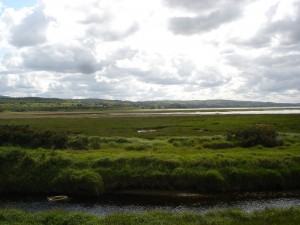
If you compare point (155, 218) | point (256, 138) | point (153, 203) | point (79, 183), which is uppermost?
point (256, 138)

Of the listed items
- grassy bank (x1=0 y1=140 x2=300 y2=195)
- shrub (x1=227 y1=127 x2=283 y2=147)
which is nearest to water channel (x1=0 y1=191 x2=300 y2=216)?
grassy bank (x1=0 y1=140 x2=300 y2=195)

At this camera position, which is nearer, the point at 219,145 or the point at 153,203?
the point at 153,203

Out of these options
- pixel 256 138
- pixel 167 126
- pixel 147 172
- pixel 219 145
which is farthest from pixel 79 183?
pixel 167 126

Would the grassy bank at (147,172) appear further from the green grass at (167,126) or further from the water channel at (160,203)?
the green grass at (167,126)

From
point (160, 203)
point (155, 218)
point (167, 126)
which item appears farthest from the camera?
point (167, 126)

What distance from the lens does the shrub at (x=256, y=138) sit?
52.9m

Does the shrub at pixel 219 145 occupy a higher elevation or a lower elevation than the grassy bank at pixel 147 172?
higher

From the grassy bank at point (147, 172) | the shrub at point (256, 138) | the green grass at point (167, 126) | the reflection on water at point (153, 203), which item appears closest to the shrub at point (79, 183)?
the grassy bank at point (147, 172)

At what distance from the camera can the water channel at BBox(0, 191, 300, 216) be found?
103ft

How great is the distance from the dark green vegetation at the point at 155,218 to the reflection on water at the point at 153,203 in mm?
4946

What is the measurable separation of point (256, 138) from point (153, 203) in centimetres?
2662

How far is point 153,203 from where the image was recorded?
33.4 m

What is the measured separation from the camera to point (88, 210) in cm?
3138

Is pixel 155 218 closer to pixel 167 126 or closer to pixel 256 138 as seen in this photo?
pixel 256 138
